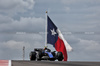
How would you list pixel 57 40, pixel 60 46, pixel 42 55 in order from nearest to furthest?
pixel 42 55, pixel 60 46, pixel 57 40

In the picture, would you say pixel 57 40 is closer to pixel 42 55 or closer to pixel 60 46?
pixel 60 46

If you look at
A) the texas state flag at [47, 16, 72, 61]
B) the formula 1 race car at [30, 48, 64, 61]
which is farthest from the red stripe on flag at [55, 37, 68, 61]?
the formula 1 race car at [30, 48, 64, 61]

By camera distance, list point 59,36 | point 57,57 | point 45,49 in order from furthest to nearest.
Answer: point 59,36, point 45,49, point 57,57

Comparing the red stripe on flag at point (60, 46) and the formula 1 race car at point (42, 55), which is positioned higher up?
the red stripe on flag at point (60, 46)

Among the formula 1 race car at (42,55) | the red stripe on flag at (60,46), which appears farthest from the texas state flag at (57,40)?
the formula 1 race car at (42,55)

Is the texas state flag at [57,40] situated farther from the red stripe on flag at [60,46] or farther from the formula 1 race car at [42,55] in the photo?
the formula 1 race car at [42,55]

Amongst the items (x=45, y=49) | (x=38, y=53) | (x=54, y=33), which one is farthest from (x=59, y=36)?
(x=38, y=53)

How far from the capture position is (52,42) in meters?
34.5

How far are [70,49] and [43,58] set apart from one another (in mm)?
3488

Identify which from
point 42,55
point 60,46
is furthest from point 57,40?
point 42,55

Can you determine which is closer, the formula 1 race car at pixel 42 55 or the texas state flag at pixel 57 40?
the formula 1 race car at pixel 42 55

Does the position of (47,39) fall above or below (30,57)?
above

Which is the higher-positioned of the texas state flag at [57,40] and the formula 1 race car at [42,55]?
the texas state flag at [57,40]

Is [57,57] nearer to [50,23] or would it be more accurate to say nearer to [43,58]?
[43,58]
